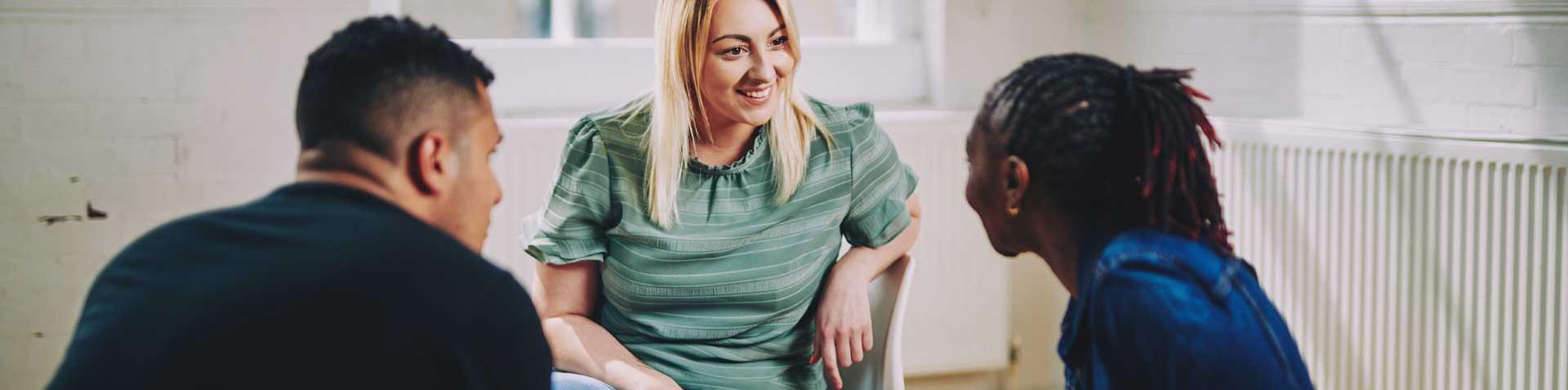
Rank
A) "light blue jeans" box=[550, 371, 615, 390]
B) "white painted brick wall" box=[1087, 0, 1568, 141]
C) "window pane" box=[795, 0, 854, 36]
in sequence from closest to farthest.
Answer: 1. "light blue jeans" box=[550, 371, 615, 390]
2. "white painted brick wall" box=[1087, 0, 1568, 141]
3. "window pane" box=[795, 0, 854, 36]

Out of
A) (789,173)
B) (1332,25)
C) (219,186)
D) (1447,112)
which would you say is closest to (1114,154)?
(789,173)

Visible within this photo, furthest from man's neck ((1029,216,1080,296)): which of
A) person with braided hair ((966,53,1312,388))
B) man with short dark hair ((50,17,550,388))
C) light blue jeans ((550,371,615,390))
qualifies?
light blue jeans ((550,371,615,390))

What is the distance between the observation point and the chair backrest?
1.97 metres

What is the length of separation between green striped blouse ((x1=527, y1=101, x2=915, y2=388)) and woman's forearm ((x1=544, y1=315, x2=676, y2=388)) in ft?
0.17

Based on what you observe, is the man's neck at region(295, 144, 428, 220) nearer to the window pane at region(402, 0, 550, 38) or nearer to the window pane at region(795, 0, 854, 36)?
the window pane at region(402, 0, 550, 38)

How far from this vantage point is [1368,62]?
106 inches

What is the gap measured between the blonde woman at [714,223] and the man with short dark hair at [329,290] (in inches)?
26.8

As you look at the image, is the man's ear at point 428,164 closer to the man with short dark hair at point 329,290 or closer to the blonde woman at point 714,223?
the man with short dark hair at point 329,290

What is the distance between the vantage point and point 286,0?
10.2ft

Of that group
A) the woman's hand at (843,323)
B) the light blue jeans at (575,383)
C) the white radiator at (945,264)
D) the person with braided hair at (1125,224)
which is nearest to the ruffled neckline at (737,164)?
the woman's hand at (843,323)

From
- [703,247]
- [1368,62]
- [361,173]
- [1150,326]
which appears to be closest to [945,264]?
[1368,62]

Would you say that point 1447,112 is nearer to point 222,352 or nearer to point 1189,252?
point 1189,252

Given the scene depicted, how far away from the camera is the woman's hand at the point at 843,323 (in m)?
1.89

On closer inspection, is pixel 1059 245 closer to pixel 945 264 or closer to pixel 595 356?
pixel 595 356
